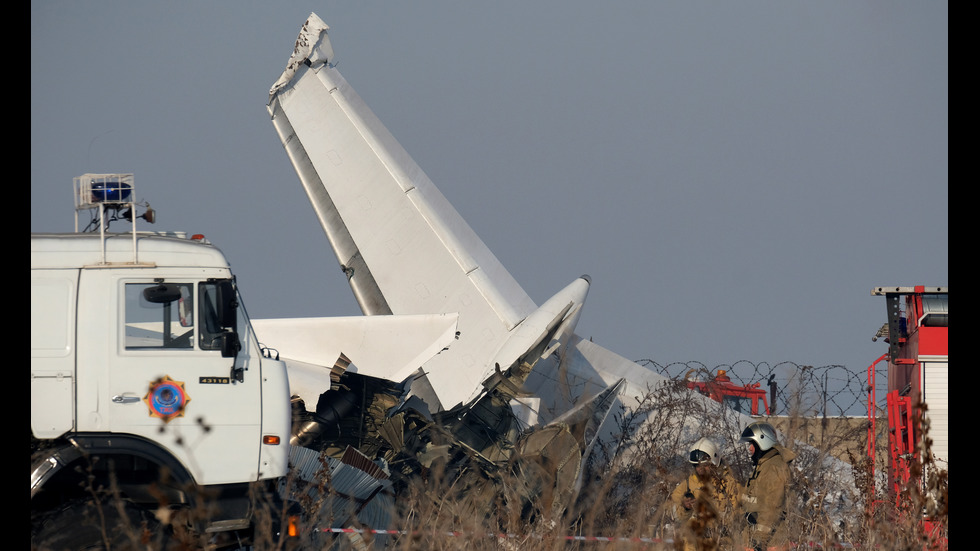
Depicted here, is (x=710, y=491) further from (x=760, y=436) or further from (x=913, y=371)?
(x=913, y=371)

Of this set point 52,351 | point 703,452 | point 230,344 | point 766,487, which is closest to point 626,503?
point 703,452

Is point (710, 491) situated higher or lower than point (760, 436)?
lower

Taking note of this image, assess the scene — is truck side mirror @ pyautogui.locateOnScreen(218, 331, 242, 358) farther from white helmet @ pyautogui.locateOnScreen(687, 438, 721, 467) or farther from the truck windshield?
white helmet @ pyautogui.locateOnScreen(687, 438, 721, 467)

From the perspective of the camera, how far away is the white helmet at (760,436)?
9188 millimetres

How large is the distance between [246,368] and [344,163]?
11838mm

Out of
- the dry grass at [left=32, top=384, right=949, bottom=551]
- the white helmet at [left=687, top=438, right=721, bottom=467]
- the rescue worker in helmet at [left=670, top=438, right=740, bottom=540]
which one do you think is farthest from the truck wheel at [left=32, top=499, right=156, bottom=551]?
the white helmet at [left=687, top=438, right=721, bottom=467]

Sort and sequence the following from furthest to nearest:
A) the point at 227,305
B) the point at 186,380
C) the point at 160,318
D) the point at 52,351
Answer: the point at 160,318
the point at 227,305
the point at 186,380
the point at 52,351

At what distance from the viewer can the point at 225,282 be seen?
8125mm

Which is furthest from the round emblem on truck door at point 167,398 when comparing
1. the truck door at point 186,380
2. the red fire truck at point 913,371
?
the red fire truck at point 913,371

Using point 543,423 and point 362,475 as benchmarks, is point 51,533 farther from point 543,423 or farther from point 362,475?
point 543,423

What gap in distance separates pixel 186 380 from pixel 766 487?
5378mm

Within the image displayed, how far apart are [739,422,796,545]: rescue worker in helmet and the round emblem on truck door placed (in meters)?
5.22

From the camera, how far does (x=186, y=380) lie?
7887mm

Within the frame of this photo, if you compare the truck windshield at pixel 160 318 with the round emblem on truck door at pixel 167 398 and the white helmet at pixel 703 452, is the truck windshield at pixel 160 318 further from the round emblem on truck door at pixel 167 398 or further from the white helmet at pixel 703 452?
the white helmet at pixel 703 452
